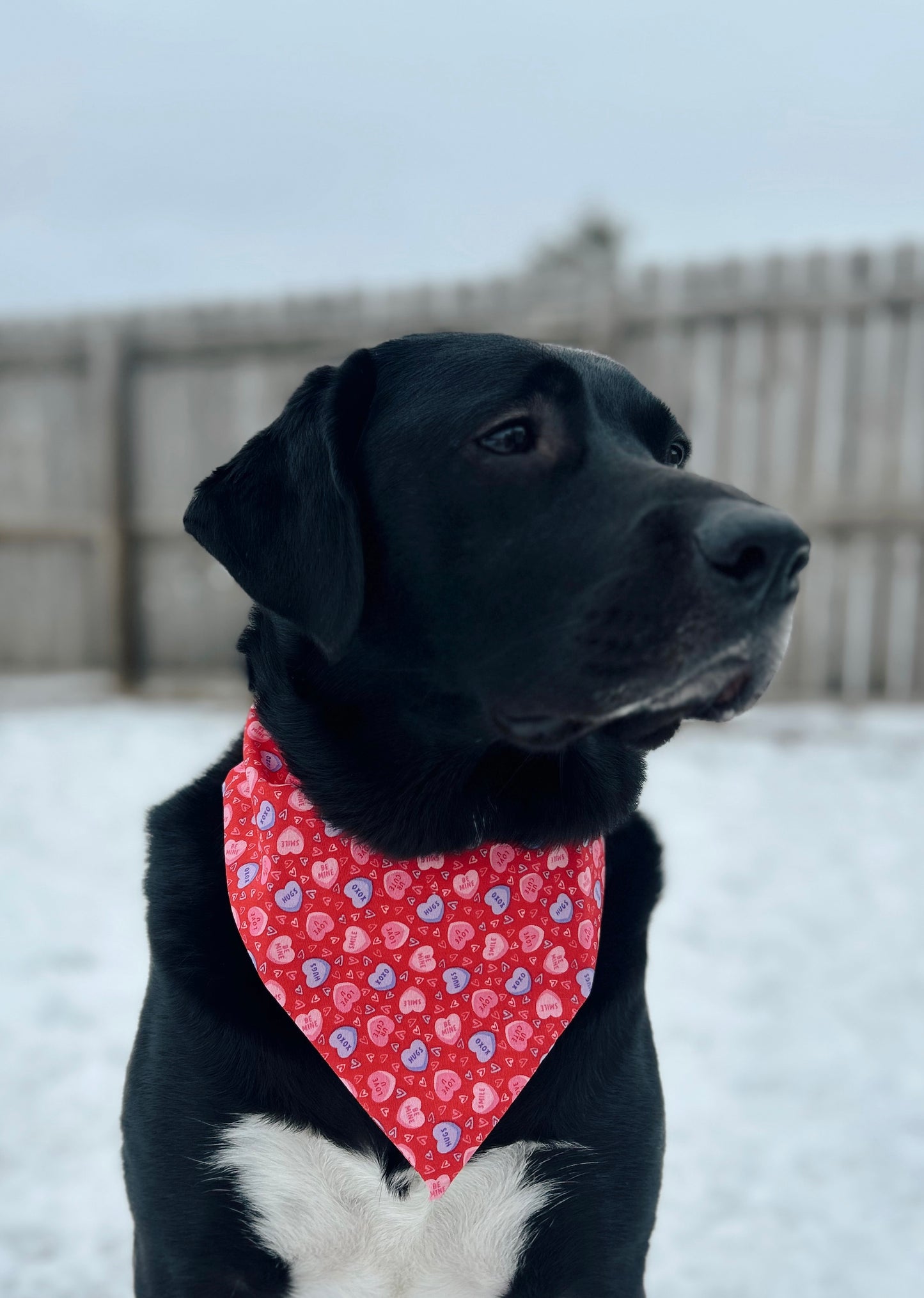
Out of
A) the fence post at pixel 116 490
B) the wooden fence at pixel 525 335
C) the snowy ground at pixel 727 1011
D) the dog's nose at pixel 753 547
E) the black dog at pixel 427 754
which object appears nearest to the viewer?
the dog's nose at pixel 753 547

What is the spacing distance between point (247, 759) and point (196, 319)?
199 inches

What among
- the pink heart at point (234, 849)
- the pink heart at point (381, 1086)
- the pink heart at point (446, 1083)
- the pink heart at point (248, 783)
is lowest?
the pink heart at point (446, 1083)

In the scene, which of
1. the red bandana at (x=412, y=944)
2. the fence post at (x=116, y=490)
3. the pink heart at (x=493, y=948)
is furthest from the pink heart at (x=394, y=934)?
the fence post at (x=116, y=490)

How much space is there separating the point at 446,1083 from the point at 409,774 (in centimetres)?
41

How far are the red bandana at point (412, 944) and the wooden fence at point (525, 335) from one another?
3.93 metres

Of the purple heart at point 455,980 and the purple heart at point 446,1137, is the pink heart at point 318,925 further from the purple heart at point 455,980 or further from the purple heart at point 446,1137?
the purple heart at point 446,1137

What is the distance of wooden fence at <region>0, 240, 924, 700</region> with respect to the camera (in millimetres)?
5207

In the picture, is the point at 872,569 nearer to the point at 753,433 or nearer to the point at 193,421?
the point at 753,433

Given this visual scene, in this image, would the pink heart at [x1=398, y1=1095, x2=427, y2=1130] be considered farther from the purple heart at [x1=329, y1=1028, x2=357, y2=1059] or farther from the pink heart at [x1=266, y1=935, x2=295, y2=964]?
the pink heart at [x1=266, y1=935, x2=295, y2=964]

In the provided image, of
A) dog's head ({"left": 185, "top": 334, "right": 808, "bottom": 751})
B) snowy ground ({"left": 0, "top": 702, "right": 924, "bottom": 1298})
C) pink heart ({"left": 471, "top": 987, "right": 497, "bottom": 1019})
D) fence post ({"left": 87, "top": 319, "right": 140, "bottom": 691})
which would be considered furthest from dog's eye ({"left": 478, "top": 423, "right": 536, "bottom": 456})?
fence post ({"left": 87, "top": 319, "right": 140, "bottom": 691})

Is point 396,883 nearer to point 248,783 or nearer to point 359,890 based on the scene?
point 359,890

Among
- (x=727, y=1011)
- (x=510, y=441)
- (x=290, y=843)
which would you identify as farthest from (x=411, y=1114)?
(x=727, y=1011)

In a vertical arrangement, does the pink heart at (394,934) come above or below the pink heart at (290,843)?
below

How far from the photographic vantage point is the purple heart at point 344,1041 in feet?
4.85
